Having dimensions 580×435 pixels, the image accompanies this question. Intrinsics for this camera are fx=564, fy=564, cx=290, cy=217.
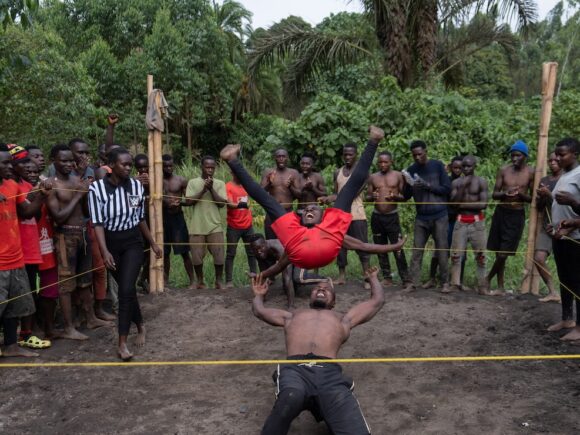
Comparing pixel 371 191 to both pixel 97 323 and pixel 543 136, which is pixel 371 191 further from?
pixel 97 323

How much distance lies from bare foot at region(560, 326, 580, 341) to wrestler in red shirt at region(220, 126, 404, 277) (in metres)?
2.34

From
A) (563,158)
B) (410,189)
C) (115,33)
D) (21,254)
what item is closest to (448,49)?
(410,189)

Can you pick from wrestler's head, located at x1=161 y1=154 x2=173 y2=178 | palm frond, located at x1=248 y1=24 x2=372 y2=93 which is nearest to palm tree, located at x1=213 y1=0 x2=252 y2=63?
palm frond, located at x1=248 y1=24 x2=372 y2=93

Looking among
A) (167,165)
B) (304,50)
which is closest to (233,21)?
(304,50)

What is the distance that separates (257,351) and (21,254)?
8.46 ft

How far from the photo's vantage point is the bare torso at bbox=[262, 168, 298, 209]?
779cm

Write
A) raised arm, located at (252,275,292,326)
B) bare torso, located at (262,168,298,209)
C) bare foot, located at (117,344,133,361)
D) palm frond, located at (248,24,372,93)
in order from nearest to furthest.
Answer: raised arm, located at (252,275,292,326), bare foot, located at (117,344,133,361), bare torso, located at (262,168,298,209), palm frond, located at (248,24,372,93)

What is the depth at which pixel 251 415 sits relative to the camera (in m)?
4.64

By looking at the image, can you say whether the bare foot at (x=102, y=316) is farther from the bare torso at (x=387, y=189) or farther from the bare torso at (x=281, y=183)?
the bare torso at (x=387, y=189)

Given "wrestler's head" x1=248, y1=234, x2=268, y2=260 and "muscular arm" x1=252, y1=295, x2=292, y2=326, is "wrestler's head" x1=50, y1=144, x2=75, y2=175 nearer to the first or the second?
"wrestler's head" x1=248, y1=234, x2=268, y2=260

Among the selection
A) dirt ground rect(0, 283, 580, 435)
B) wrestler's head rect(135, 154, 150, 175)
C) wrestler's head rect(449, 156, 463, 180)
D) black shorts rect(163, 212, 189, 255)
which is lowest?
dirt ground rect(0, 283, 580, 435)

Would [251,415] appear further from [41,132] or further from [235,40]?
[235,40]

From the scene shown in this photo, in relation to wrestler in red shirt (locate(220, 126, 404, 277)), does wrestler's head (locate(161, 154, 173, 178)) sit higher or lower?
higher

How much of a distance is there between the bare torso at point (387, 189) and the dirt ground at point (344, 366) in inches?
51.9
